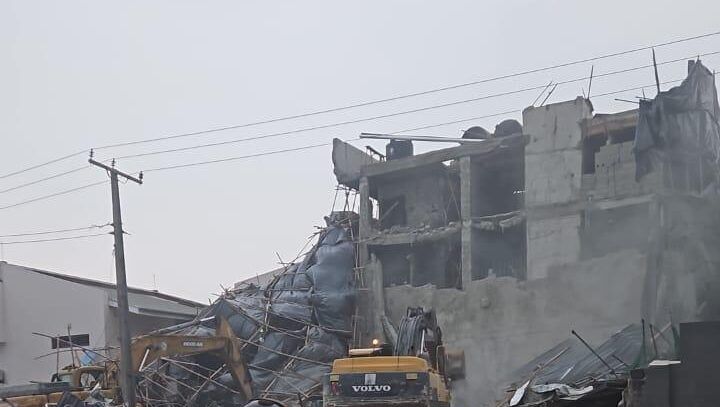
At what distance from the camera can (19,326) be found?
39.7m

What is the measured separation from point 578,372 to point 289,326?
38.0ft

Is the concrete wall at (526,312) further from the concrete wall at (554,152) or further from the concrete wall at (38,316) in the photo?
the concrete wall at (38,316)

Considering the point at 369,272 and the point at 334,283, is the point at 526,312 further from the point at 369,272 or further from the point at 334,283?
the point at 334,283

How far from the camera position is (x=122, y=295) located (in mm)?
24719

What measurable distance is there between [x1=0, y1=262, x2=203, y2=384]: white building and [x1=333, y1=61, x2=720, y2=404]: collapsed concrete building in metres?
10.8

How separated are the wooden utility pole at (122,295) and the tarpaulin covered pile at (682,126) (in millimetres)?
13790

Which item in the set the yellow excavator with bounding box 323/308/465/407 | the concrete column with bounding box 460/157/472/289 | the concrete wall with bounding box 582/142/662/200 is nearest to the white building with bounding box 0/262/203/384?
the concrete column with bounding box 460/157/472/289

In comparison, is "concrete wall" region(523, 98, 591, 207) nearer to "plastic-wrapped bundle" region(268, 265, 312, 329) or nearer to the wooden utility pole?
"plastic-wrapped bundle" region(268, 265, 312, 329)

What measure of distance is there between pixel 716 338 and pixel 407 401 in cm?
521

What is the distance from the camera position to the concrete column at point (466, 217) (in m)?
30.3

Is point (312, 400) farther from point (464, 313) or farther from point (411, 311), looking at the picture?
point (411, 311)

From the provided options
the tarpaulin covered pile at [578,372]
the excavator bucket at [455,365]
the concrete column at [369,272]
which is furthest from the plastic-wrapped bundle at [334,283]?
the excavator bucket at [455,365]

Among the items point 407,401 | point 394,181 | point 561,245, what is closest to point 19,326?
point 394,181

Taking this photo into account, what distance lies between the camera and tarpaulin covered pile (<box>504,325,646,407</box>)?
17.8 m
